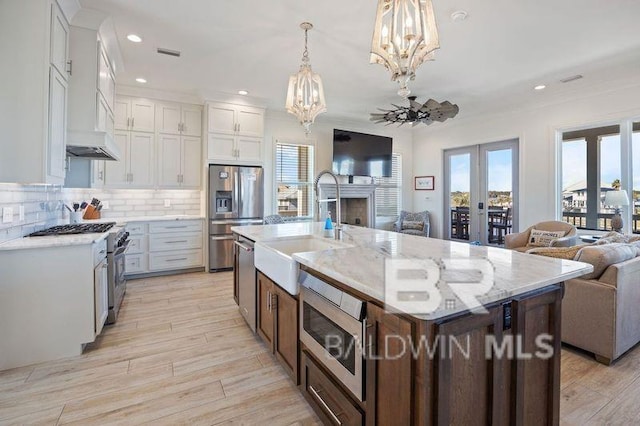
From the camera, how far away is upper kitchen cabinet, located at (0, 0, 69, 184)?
2.20 meters

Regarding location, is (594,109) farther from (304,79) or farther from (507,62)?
(304,79)

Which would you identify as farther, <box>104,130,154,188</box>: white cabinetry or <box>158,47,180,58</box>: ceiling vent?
<box>104,130,154,188</box>: white cabinetry

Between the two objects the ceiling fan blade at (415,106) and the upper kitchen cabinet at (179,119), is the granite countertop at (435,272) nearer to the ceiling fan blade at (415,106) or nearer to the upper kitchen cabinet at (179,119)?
the ceiling fan blade at (415,106)

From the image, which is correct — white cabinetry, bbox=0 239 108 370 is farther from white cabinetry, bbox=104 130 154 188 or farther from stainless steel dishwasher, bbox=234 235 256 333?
white cabinetry, bbox=104 130 154 188

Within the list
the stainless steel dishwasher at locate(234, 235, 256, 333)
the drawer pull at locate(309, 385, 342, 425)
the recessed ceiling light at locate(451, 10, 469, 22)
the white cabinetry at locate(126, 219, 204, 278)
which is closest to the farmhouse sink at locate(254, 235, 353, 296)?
the stainless steel dishwasher at locate(234, 235, 256, 333)

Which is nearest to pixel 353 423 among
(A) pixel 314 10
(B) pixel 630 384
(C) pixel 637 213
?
(B) pixel 630 384

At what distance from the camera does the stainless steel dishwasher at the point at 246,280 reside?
2.62 metres

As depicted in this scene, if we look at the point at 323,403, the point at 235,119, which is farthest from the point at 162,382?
the point at 235,119

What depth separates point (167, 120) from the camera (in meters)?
4.99

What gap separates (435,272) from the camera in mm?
1405

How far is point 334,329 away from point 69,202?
4090mm

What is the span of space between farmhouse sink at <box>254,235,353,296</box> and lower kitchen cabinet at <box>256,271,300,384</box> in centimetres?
7

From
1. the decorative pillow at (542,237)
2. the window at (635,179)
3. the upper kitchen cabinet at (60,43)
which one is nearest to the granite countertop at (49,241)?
the upper kitchen cabinet at (60,43)

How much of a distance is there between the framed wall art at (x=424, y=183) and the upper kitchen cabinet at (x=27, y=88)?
654 cm
